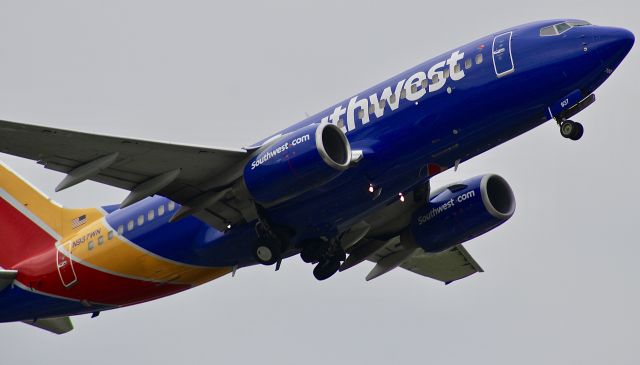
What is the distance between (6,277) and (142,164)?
7732 mm

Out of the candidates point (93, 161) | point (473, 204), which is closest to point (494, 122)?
point (473, 204)

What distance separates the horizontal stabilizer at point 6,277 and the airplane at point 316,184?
2.8 inches

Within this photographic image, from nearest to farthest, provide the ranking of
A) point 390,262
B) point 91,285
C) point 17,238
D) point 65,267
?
point 91,285 < point 65,267 < point 17,238 < point 390,262

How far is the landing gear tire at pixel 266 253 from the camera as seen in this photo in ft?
124

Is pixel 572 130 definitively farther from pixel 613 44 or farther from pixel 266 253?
pixel 266 253

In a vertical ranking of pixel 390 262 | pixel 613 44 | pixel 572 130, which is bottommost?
pixel 390 262

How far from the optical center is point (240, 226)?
→ 38594mm

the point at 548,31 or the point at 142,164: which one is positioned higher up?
the point at 142,164

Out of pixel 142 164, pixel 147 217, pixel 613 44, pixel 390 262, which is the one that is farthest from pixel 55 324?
pixel 613 44

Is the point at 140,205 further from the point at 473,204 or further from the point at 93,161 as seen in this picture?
the point at 473,204

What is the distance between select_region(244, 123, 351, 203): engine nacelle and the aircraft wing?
1249mm

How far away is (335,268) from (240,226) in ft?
12.6

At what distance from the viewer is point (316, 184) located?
35562 millimetres

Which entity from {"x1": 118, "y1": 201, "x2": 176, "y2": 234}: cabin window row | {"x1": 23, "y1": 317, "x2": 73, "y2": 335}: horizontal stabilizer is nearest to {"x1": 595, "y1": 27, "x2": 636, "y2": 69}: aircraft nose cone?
{"x1": 118, "y1": 201, "x2": 176, "y2": 234}: cabin window row
